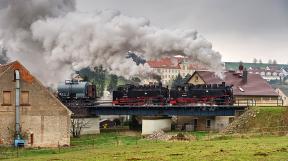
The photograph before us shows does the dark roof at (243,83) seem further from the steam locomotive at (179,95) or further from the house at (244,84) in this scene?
the steam locomotive at (179,95)

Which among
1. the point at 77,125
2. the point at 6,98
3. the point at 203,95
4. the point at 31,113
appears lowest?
the point at 77,125

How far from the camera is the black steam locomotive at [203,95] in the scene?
72.7m

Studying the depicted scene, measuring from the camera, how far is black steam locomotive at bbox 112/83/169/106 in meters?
74.2

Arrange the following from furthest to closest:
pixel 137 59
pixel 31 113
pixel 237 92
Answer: pixel 237 92 < pixel 137 59 < pixel 31 113

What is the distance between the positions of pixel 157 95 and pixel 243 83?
21.1 m

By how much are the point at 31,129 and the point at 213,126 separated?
28.4m

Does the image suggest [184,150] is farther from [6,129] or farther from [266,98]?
[266,98]

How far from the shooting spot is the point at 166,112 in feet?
238

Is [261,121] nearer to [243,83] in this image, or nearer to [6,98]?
[6,98]

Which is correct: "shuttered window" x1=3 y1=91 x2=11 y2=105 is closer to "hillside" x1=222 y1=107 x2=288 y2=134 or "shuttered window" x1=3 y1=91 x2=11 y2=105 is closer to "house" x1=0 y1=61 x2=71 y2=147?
"house" x1=0 y1=61 x2=71 y2=147

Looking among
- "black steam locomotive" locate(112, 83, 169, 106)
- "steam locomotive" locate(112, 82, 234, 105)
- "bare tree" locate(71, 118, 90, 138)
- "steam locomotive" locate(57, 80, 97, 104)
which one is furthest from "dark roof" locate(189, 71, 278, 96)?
"bare tree" locate(71, 118, 90, 138)

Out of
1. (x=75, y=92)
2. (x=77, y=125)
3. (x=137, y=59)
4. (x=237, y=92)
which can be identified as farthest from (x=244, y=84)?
(x=77, y=125)

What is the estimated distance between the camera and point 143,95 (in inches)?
2963

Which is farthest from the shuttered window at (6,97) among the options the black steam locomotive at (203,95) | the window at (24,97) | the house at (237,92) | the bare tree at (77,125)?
the house at (237,92)
